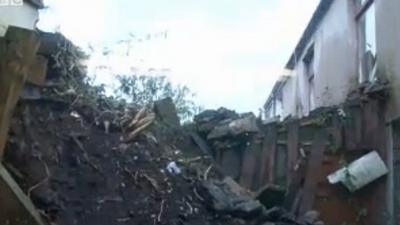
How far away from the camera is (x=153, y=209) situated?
5.94m

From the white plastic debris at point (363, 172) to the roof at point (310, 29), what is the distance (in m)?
5.14

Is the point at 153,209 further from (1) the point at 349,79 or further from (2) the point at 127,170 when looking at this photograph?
(1) the point at 349,79

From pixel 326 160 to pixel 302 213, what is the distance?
0.79m

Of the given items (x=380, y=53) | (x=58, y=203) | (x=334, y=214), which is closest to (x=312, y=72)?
(x=380, y=53)

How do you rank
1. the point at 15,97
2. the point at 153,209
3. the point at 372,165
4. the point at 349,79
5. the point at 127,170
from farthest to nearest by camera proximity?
the point at 349,79 < the point at 372,165 < the point at 127,170 < the point at 153,209 < the point at 15,97

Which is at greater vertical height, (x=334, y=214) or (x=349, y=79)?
(x=349, y=79)

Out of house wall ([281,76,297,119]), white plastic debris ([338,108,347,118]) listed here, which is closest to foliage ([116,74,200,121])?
white plastic debris ([338,108,347,118])

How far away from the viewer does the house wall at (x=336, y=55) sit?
32.8ft

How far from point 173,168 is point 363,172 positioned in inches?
92.8

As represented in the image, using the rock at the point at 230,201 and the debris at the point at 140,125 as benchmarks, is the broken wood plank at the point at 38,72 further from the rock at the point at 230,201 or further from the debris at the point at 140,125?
the rock at the point at 230,201

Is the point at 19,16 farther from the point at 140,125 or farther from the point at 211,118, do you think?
the point at 211,118

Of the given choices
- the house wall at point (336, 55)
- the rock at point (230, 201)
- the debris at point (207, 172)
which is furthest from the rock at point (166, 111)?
the house wall at point (336, 55)

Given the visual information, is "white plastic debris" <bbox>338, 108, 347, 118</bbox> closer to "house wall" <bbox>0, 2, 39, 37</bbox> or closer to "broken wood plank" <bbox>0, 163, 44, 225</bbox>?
"house wall" <bbox>0, 2, 39, 37</bbox>

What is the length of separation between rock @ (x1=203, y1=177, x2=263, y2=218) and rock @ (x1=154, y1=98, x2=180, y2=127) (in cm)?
159
